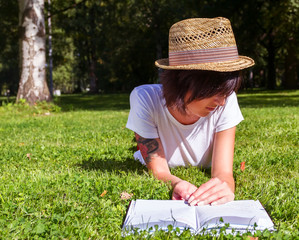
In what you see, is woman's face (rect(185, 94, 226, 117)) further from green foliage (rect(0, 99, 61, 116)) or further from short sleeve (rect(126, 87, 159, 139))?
green foliage (rect(0, 99, 61, 116))

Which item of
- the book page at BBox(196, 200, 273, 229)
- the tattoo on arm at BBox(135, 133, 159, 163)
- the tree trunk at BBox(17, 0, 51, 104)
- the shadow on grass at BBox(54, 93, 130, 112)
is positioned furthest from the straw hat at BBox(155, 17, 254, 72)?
the shadow on grass at BBox(54, 93, 130, 112)

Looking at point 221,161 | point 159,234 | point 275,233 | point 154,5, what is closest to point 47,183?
point 159,234

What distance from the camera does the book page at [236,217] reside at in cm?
232

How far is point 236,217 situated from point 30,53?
12314mm

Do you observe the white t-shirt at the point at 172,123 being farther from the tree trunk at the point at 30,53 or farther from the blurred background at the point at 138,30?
the blurred background at the point at 138,30

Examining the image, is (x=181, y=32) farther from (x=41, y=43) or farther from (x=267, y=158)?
(x=41, y=43)

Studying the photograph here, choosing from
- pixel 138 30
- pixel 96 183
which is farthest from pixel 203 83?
pixel 138 30

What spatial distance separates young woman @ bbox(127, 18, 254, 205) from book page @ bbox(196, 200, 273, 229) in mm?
194

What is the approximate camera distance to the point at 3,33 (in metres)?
27.8

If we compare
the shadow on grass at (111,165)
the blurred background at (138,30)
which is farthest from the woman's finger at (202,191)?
the blurred background at (138,30)

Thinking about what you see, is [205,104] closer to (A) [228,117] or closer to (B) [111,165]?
(A) [228,117]

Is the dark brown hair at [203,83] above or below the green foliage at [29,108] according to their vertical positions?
above

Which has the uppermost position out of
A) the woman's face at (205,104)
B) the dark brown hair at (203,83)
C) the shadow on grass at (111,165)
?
the dark brown hair at (203,83)

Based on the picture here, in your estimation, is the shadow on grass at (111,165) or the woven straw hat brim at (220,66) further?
the shadow on grass at (111,165)
